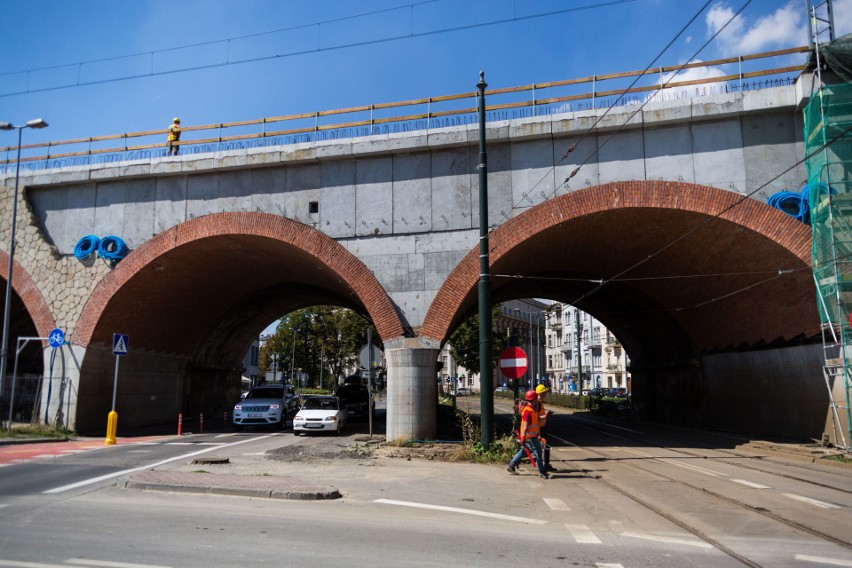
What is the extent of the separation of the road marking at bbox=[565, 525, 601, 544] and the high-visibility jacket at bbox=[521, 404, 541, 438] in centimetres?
396

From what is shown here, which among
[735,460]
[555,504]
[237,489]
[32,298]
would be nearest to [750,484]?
[735,460]

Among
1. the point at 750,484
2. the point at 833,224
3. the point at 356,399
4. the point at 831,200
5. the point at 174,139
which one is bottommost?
the point at 750,484

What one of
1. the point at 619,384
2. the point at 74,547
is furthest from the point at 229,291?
the point at 619,384

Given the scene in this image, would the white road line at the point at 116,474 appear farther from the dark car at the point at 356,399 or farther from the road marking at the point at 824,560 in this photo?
the dark car at the point at 356,399

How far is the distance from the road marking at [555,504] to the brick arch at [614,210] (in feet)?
→ 25.9

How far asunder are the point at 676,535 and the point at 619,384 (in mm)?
71622

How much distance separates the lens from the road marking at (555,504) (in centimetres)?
884

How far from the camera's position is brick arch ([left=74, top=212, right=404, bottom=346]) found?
1778cm

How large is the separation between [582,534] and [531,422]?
4477 millimetres

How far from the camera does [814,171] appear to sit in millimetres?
15578

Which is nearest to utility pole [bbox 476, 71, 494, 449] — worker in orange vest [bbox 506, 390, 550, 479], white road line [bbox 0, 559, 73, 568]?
worker in orange vest [bbox 506, 390, 550, 479]

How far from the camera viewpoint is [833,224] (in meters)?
14.8

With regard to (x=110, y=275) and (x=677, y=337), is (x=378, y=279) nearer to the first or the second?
(x=110, y=275)

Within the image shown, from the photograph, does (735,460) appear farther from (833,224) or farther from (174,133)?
(174,133)
